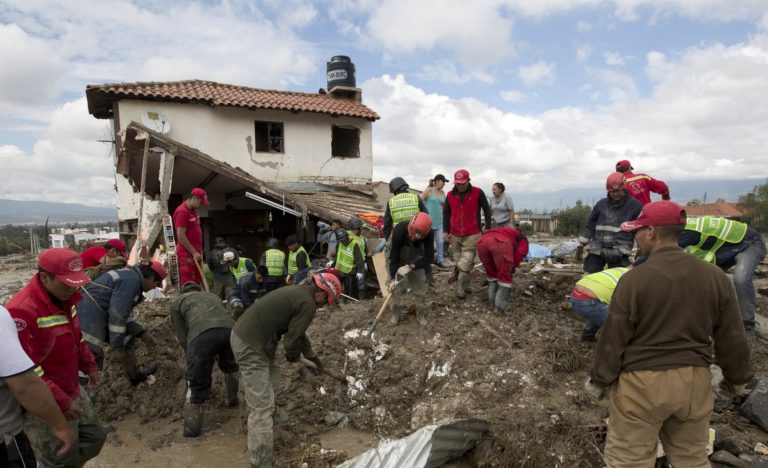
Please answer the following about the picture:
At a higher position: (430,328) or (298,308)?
(298,308)

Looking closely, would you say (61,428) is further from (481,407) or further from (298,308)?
(481,407)

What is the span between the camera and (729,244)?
4.39 meters

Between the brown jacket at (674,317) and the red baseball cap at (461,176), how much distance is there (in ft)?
11.4

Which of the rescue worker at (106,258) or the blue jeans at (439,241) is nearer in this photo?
the rescue worker at (106,258)

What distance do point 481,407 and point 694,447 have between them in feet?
5.22

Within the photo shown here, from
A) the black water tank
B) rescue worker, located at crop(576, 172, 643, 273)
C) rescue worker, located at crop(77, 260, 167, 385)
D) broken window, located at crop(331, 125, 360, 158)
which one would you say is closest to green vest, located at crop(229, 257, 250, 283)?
rescue worker, located at crop(77, 260, 167, 385)

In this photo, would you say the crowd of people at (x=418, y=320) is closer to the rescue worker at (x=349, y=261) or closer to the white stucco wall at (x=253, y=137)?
the rescue worker at (x=349, y=261)

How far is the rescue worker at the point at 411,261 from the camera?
15.2 ft

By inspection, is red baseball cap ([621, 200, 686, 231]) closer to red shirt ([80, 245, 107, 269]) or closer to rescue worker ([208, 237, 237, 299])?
red shirt ([80, 245, 107, 269])

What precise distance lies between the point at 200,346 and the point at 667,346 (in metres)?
3.30

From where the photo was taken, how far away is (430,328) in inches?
192

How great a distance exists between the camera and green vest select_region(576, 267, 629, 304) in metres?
3.59

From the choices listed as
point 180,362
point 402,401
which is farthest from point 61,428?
point 180,362

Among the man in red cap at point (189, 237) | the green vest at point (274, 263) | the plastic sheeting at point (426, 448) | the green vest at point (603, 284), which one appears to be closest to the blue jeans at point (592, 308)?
the green vest at point (603, 284)
